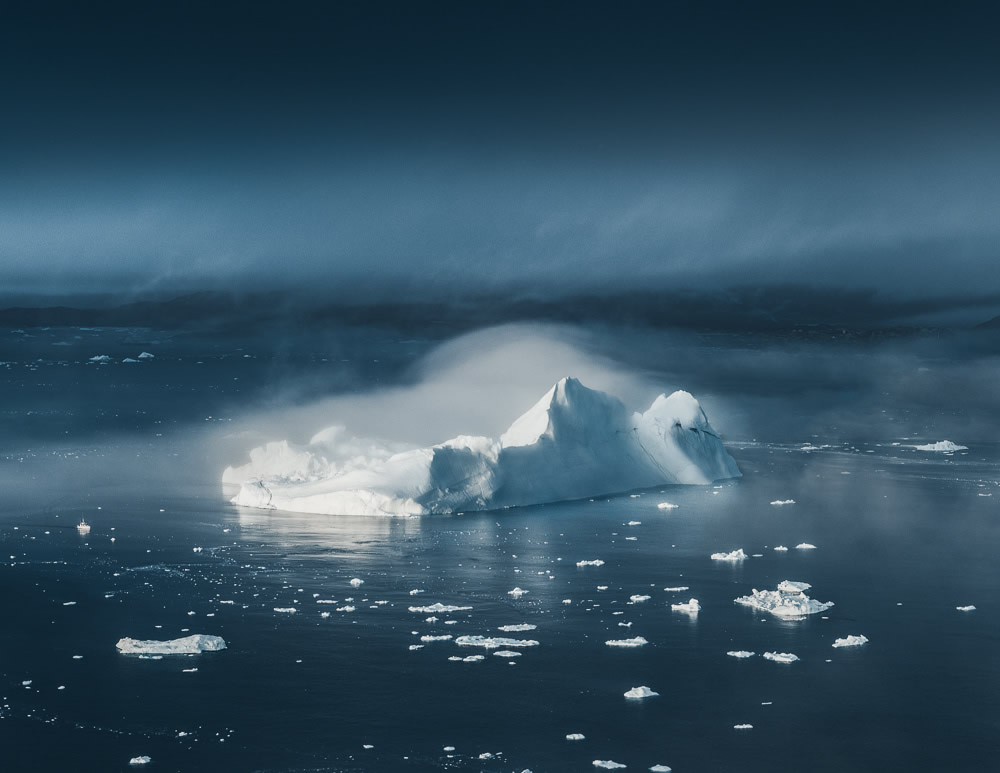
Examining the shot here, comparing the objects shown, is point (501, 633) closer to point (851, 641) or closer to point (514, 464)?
point (851, 641)

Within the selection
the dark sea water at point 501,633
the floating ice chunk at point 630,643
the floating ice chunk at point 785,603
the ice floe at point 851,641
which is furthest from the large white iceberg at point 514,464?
the ice floe at point 851,641

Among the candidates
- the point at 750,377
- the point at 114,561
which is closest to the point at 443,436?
the point at 114,561

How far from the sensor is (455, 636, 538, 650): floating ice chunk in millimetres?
21156

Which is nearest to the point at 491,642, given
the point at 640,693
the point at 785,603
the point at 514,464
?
the point at 640,693

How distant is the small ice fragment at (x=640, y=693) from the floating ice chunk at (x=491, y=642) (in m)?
2.98

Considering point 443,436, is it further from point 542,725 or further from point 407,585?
point 542,725

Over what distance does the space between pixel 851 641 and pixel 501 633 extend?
6.46 m

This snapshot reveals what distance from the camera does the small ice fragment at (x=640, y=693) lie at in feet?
60.8

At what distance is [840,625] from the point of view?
22984 millimetres

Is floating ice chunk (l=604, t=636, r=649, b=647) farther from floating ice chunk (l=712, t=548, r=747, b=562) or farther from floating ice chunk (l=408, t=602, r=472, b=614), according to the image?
floating ice chunk (l=712, t=548, r=747, b=562)

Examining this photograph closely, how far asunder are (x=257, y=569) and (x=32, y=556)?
19.8 feet

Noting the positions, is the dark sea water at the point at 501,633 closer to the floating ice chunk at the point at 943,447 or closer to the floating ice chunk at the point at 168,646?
the floating ice chunk at the point at 168,646

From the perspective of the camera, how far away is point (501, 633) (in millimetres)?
21922

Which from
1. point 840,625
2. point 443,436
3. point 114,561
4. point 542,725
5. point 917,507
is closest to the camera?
point 542,725
